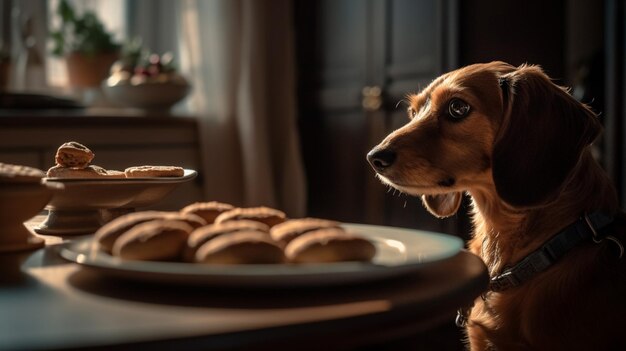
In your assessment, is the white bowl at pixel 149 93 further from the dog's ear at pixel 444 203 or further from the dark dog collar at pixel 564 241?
the dark dog collar at pixel 564 241

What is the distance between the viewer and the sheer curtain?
3.32 metres

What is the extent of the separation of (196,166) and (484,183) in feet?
7.45

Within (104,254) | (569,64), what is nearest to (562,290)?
(104,254)

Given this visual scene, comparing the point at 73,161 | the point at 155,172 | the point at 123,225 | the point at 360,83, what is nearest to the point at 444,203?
the point at 155,172

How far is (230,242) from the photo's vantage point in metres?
0.57

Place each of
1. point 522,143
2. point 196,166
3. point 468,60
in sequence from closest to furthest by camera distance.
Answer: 1. point 522,143
2. point 468,60
3. point 196,166

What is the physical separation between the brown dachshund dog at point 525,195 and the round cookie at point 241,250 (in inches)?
15.9

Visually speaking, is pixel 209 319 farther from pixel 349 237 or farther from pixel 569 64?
pixel 569 64

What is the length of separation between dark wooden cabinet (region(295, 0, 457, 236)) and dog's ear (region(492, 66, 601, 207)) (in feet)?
4.73

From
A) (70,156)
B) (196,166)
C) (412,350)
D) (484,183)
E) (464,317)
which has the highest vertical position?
(70,156)

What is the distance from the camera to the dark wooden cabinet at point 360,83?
2695 millimetres

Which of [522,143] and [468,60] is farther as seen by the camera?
[468,60]

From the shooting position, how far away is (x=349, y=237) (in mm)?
588

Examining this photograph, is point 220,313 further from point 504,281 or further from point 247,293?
point 504,281
